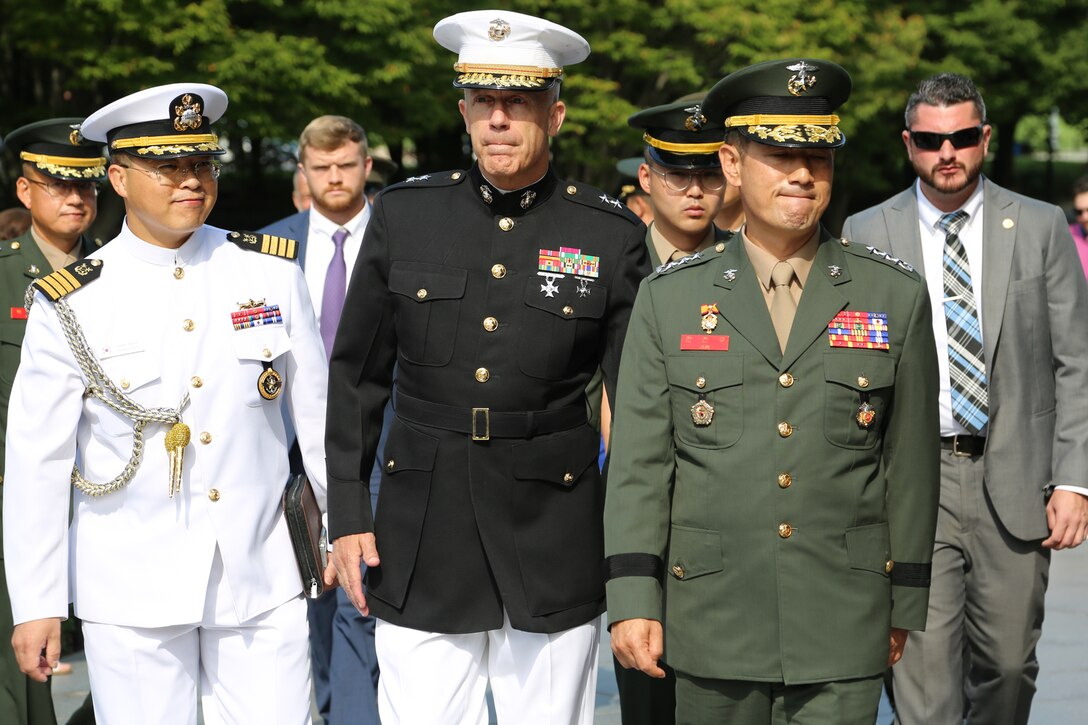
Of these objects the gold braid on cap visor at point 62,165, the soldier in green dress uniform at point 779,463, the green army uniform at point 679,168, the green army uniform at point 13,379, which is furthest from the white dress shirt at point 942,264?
the green army uniform at point 13,379

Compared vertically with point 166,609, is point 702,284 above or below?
above

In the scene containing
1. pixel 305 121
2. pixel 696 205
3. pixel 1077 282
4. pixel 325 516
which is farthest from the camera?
pixel 305 121

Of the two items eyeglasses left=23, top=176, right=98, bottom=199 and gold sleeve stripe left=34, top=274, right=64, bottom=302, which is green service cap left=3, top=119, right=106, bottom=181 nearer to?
eyeglasses left=23, top=176, right=98, bottom=199

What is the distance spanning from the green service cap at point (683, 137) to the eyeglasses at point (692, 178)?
33mm

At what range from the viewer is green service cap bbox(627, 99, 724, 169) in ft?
19.2

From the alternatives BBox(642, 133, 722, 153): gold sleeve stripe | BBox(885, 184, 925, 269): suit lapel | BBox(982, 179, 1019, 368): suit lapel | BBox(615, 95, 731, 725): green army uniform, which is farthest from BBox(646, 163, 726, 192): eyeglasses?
BBox(982, 179, 1019, 368): suit lapel

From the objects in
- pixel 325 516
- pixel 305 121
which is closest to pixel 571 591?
pixel 325 516

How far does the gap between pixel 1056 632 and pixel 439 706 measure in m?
5.30

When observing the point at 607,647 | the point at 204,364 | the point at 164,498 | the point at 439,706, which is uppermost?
the point at 204,364

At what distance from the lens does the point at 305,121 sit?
20.0 metres

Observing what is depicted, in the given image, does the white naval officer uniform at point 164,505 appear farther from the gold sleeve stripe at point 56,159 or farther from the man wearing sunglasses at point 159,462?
the gold sleeve stripe at point 56,159

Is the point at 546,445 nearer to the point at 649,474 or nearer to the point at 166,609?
the point at 649,474

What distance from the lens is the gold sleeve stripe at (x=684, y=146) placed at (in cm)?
591

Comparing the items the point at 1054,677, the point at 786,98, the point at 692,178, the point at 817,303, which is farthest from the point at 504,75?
the point at 1054,677
